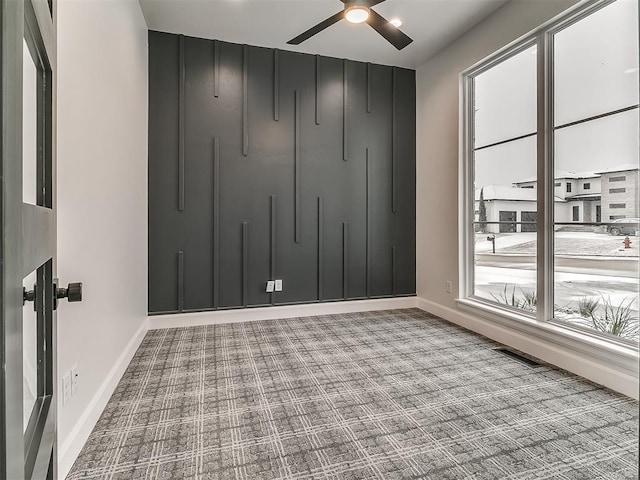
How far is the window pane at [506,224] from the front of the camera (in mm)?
3010

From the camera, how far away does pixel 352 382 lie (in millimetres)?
2359

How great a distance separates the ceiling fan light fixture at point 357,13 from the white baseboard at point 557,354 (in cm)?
276

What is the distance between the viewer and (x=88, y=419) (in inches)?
69.1

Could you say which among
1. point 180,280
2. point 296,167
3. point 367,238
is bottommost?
point 180,280

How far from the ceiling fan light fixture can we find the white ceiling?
1.79ft

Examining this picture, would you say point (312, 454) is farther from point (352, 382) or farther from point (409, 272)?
point (409, 272)

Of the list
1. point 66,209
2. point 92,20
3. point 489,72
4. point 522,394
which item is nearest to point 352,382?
point 522,394

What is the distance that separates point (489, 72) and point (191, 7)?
9.19 ft

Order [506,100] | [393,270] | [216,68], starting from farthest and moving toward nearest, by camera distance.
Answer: [393,270]
[216,68]
[506,100]

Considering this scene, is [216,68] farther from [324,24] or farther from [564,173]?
[564,173]

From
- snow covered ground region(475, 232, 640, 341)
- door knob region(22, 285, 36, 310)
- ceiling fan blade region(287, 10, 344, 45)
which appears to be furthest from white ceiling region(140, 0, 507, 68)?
door knob region(22, 285, 36, 310)

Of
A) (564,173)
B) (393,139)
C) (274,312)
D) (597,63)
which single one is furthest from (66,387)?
(393,139)

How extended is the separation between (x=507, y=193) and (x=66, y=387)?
344 centimetres

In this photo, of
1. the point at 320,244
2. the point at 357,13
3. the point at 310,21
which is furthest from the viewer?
the point at 320,244
